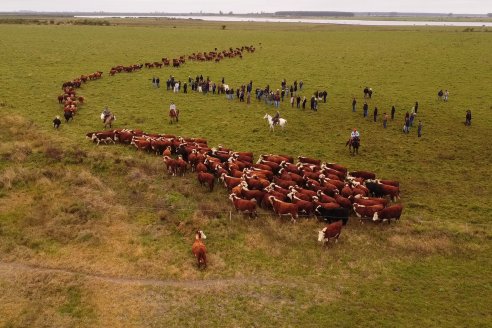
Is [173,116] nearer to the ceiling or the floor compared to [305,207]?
nearer to the ceiling

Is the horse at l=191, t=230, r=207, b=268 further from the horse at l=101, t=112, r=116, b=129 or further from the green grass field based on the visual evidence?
the horse at l=101, t=112, r=116, b=129

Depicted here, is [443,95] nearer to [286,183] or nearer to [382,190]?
[382,190]

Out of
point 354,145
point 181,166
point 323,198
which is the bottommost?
point 323,198

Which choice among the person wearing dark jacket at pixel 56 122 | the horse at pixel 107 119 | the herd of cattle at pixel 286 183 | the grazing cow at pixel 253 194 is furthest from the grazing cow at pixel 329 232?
the person wearing dark jacket at pixel 56 122

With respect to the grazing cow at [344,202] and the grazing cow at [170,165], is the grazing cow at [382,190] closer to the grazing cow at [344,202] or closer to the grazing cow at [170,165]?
the grazing cow at [344,202]

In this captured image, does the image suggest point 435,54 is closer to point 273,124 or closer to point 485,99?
point 485,99

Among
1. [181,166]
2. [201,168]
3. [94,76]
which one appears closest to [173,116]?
[181,166]

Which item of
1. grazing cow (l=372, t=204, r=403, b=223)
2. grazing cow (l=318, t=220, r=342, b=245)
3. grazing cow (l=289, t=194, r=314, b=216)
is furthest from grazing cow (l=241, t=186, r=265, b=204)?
grazing cow (l=372, t=204, r=403, b=223)

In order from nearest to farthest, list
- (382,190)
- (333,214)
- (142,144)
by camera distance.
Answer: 1. (333,214)
2. (382,190)
3. (142,144)
